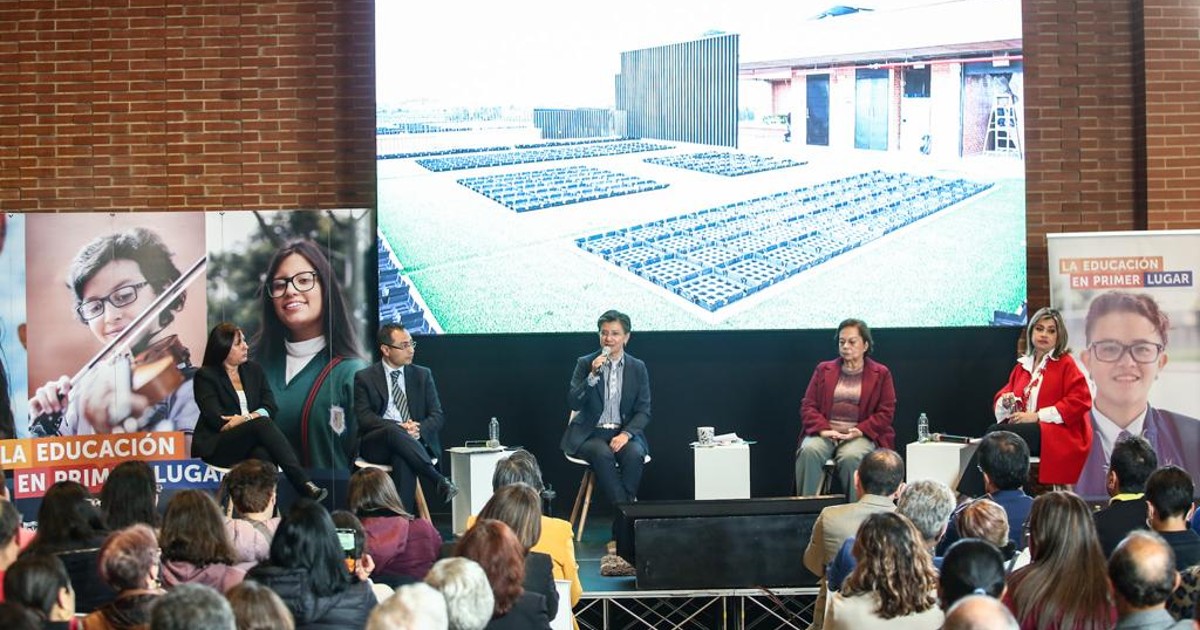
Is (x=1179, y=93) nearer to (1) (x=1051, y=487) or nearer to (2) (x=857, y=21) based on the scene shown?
(2) (x=857, y=21)

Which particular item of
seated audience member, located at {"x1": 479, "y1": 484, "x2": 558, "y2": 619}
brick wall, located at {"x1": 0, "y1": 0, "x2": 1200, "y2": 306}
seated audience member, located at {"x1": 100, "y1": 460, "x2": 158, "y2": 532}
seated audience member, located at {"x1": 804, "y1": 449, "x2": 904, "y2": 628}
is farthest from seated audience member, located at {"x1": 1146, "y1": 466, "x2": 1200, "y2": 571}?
brick wall, located at {"x1": 0, "y1": 0, "x2": 1200, "y2": 306}

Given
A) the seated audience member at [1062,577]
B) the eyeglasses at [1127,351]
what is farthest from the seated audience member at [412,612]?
the eyeglasses at [1127,351]

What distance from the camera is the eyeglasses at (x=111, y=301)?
7.82 m

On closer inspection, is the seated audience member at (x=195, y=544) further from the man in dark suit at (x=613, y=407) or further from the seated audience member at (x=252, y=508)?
the man in dark suit at (x=613, y=407)

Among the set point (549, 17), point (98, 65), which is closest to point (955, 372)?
point (549, 17)

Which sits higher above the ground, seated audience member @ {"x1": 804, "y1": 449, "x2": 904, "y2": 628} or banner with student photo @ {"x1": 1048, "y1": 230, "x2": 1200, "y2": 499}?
banner with student photo @ {"x1": 1048, "y1": 230, "x2": 1200, "y2": 499}

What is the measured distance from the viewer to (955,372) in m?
8.58

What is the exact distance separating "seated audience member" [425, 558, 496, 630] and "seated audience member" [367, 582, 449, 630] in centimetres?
15

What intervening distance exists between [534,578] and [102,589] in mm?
1405

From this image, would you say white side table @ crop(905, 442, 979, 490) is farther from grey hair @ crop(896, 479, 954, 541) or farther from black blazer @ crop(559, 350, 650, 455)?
grey hair @ crop(896, 479, 954, 541)

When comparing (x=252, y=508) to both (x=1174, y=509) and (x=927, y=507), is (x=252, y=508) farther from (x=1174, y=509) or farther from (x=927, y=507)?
(x=1174, y=509)

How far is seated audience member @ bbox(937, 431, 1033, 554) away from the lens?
17.0ft

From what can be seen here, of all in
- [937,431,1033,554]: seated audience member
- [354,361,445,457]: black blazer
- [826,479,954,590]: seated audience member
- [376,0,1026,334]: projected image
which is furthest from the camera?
[376,0,1026,334]: projected image

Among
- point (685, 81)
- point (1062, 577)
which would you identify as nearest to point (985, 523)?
point (1062, 577)
